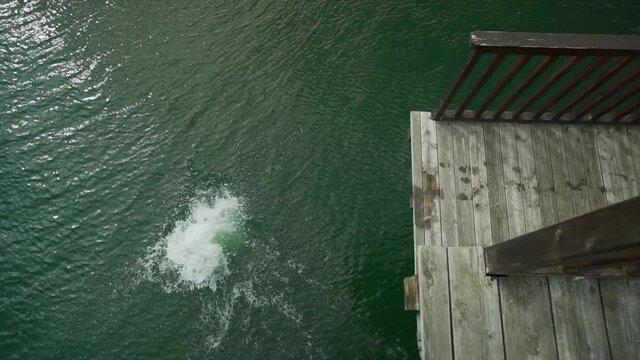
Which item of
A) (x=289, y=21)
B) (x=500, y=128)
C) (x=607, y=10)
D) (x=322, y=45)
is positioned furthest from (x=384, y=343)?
(x=607, y=10)

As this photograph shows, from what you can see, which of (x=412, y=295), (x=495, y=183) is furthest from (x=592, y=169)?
(x=412, y=295)

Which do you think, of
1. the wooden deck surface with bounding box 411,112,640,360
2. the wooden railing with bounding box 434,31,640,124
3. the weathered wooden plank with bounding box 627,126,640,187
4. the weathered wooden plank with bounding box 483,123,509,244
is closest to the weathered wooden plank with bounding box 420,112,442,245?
the wooden deck surface with bounding box 411,112,640,360

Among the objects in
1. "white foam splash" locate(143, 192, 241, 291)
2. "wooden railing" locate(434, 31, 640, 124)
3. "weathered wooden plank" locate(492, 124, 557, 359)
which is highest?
"wooden railing" locate(434, 31, 640, 124)

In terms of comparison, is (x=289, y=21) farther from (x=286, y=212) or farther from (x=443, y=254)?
(x=443, y=254)

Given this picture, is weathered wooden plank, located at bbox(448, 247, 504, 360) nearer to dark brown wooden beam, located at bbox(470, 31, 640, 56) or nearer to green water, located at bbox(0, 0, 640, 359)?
dark brown wooden beam, located at bbox(470, 31, 640, 56)

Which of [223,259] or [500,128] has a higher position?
[500,128]

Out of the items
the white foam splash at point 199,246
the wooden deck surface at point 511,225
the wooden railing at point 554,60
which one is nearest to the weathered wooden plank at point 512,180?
the wooden deck surface at point 511,225

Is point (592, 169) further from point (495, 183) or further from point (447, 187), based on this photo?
point (447, 187)
